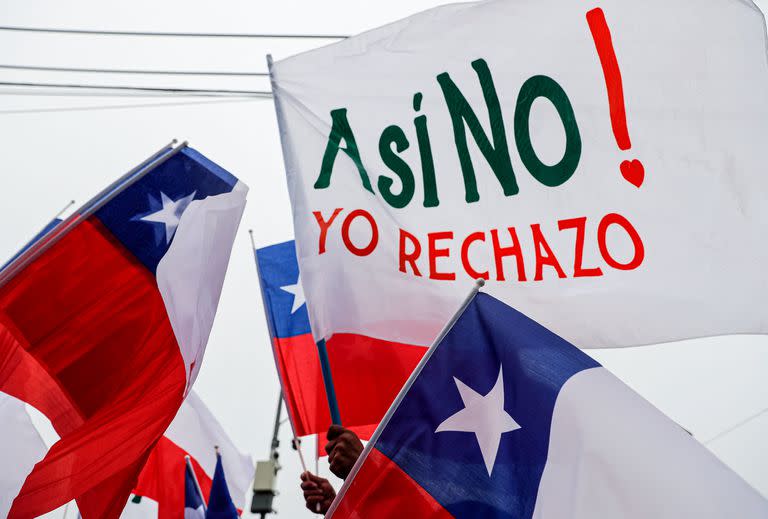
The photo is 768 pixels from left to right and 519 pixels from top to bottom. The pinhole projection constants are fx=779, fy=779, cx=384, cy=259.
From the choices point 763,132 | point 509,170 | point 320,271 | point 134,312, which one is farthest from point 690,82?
point 134,312

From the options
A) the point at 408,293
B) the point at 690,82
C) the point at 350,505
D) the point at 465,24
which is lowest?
the point at 350,505

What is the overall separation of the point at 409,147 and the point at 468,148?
1.21 ft

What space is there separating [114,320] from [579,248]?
2665mm

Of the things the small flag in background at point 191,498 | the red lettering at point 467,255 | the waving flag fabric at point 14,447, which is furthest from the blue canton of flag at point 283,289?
the red lettering at point 467,255

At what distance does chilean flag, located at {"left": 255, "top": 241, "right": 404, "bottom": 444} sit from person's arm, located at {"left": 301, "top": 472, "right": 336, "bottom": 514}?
43cm

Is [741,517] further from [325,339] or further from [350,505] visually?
[325,339]

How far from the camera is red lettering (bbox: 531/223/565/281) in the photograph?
443cm

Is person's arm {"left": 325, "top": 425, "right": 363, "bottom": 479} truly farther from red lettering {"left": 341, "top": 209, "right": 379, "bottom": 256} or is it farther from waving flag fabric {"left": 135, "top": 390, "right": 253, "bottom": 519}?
Result: waving flag fabric {"left": 135, "top": 390, "right": 253, "bottom": 519}

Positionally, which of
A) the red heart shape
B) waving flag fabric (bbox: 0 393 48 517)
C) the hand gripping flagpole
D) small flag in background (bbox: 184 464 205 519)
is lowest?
small flag in background (bbox: 184 464 205 519)

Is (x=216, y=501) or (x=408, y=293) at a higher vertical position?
(x=408, y=293)

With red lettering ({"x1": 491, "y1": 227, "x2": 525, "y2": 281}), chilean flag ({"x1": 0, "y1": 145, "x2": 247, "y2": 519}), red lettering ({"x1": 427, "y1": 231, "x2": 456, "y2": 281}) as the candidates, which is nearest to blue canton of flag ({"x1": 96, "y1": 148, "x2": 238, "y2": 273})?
chilean flag ({"x1": 0, "y1": 145, "x2": 247, "y2": 519})

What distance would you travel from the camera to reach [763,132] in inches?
169

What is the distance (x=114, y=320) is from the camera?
14.4ft

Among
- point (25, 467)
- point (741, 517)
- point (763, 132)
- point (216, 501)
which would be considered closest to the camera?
point (741, 517)
